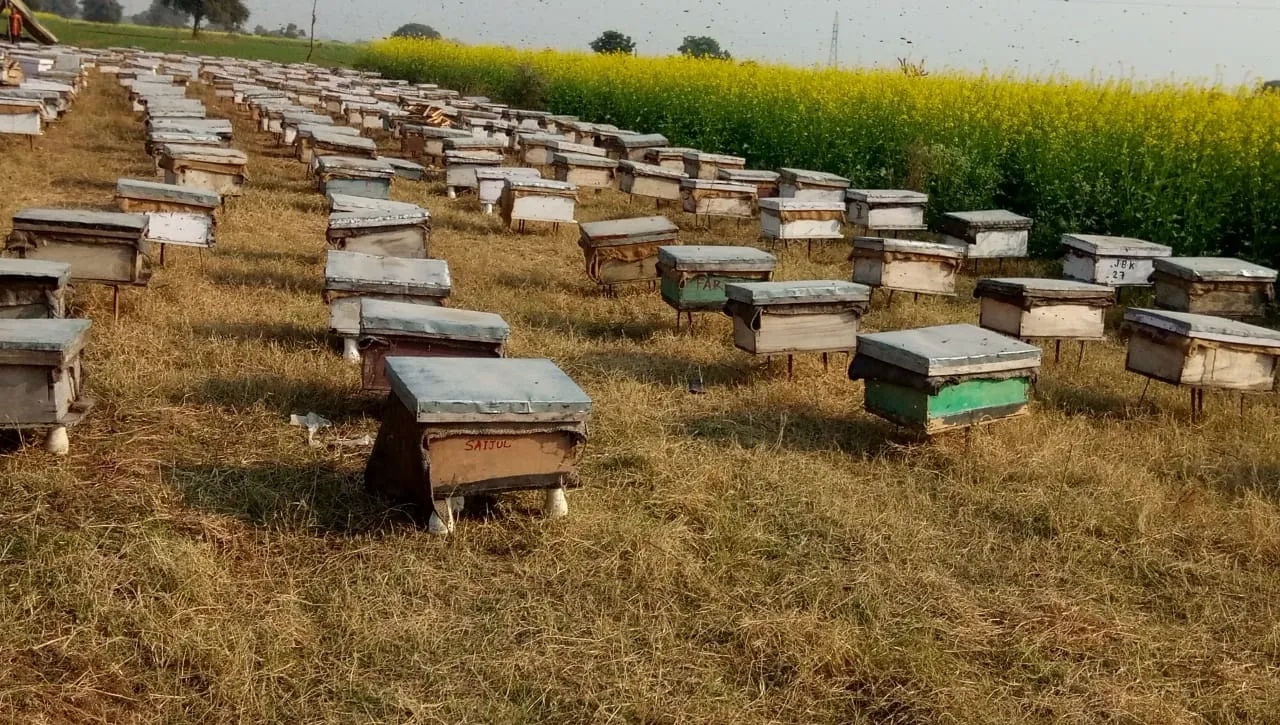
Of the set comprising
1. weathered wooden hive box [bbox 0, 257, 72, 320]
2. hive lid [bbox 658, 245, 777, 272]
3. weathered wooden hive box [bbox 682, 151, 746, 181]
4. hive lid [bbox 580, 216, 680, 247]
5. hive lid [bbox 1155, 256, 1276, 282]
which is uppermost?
weathered wooden hive box [bbox 682, 151, 746, 181]

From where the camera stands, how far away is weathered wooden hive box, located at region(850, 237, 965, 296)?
744 centimetres

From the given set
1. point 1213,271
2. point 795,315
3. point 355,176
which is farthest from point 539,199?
point 1213,271

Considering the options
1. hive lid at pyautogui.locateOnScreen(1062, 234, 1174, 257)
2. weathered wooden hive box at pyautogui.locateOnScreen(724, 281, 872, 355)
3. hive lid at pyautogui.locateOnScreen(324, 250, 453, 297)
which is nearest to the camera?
hive lid at pyautogui.locateOnScreen(324, 250, 453, 297)

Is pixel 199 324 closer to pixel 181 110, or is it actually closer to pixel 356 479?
pixel 356 479

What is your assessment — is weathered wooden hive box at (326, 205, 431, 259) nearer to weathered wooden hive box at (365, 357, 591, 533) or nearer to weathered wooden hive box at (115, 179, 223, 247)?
weathered wooden hive box at (115, 179, 223, 247)

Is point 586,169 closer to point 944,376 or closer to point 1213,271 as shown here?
point 1213,271

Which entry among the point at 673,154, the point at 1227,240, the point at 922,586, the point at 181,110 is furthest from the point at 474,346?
the point at 181,110

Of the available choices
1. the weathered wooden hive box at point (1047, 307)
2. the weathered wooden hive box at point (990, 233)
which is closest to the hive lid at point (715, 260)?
the weathered wooden hive box at point (1047, 307)

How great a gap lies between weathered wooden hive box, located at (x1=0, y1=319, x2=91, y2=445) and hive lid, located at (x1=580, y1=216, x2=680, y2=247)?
3989 mm

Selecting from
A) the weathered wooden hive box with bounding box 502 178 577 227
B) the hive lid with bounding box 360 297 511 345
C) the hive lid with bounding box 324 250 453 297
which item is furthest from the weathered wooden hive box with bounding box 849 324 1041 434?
the weathered wooden hive box with bounding box 502 178 577 227

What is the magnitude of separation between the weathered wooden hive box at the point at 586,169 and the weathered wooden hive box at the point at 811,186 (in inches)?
76.1

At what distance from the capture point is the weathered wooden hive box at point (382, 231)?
6914mm

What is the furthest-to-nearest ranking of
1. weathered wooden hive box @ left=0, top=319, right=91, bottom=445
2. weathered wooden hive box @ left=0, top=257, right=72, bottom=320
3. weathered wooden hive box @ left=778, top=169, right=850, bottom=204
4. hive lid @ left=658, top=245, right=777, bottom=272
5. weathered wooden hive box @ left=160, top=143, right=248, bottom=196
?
weathered wooden hive box @ left=778, top=169, right=850, bottom=204
weathered wooden hive box @ left=160, top=143, right=248, bottom=196
hive lid @ left=658, top=245, right=777, bottom=272
weathered wooden hive box @ left=0, top=257, right=72, bottom=320
weathered wooden hive box @ left=0, top=319, right=91, bottom=445

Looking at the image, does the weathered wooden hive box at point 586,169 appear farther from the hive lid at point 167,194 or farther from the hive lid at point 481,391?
the hive lid at point 481,391
